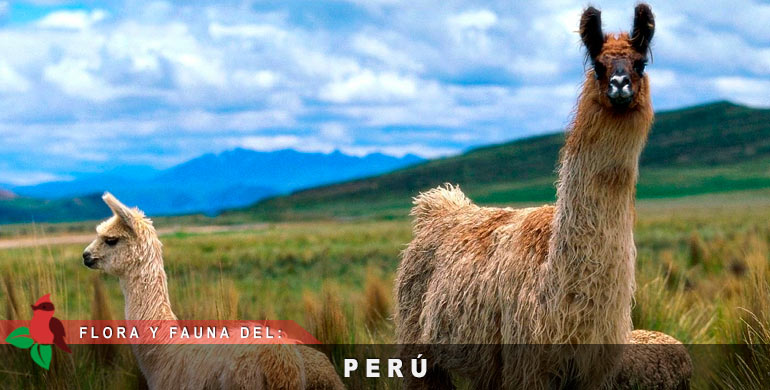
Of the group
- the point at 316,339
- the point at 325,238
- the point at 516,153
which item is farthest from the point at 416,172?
the point at 316,339

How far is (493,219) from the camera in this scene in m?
5.38

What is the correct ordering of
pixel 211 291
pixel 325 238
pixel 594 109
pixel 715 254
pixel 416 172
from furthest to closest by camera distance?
pixel 416 172 → pixel 325 238 → pixel 715 254 → pixel 211 291 → pixel 594 109

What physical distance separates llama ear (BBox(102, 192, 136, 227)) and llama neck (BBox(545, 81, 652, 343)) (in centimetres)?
257

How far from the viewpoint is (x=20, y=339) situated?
6434mm

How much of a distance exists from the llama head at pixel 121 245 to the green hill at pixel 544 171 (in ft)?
305

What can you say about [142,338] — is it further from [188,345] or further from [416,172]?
[416,172]

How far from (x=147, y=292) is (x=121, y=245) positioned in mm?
355

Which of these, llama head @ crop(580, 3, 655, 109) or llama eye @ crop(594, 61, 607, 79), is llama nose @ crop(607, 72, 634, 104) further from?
llama eye @ crop(594, 61, 607, 79)

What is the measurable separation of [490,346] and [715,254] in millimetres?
15363

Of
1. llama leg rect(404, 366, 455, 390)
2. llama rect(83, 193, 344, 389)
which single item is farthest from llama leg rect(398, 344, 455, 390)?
llama rect(83, 193, 344, 389)

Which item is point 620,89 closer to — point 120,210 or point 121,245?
point 120,210

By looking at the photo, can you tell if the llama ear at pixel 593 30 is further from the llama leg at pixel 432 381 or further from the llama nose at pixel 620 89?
the llama leg at pixel 432 381

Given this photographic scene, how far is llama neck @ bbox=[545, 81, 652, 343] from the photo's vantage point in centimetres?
422

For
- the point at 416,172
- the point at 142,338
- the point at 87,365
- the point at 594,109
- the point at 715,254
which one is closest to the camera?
the point at 594,109
